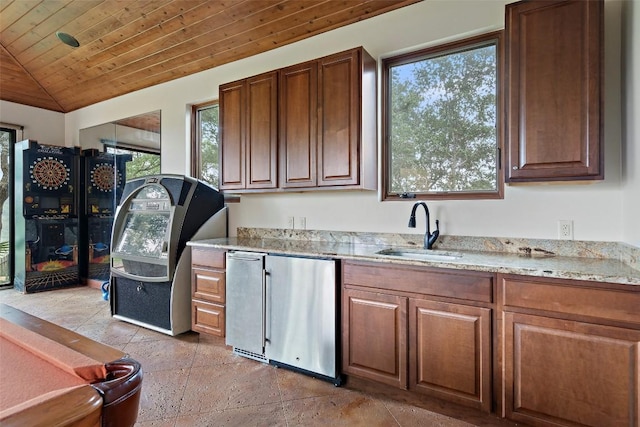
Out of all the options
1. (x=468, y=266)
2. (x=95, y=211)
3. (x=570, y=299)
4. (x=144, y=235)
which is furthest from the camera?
(x=95, y=211)

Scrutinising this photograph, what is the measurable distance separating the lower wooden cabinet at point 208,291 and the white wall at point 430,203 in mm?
689

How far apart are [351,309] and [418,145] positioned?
1373mm

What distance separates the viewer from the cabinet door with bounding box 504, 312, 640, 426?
4.64 ft

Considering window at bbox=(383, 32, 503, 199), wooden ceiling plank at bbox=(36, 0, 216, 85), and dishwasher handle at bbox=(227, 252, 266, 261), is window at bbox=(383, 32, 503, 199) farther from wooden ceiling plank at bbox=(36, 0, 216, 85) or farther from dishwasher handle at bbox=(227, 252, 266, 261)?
wooden ceiling plank at bbox=(36, 0, 216, 85)

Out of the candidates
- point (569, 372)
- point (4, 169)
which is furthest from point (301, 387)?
point (4, 169)

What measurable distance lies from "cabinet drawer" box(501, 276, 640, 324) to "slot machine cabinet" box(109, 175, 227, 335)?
2521 millimetres

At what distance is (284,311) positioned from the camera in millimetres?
2324

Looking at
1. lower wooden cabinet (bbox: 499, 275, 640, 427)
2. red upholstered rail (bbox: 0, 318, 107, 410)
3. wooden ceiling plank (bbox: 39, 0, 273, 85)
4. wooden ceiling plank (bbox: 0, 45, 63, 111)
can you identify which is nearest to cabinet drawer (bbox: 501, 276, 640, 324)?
lower wooden cabinet (bbox: 499, 275, 640, 427)

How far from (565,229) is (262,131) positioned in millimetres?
2315

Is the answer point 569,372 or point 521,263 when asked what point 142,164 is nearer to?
point 521,263

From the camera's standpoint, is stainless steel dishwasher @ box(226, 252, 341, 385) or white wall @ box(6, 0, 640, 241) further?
stainless steel dishwasher @ box(226, 252, 341, 385)

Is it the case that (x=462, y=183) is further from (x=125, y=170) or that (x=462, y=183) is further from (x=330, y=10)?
(x=125, y=170)

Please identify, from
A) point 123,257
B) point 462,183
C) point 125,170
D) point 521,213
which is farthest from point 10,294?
point 521,213

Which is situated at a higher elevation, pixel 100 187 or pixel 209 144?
pixel 209 144
